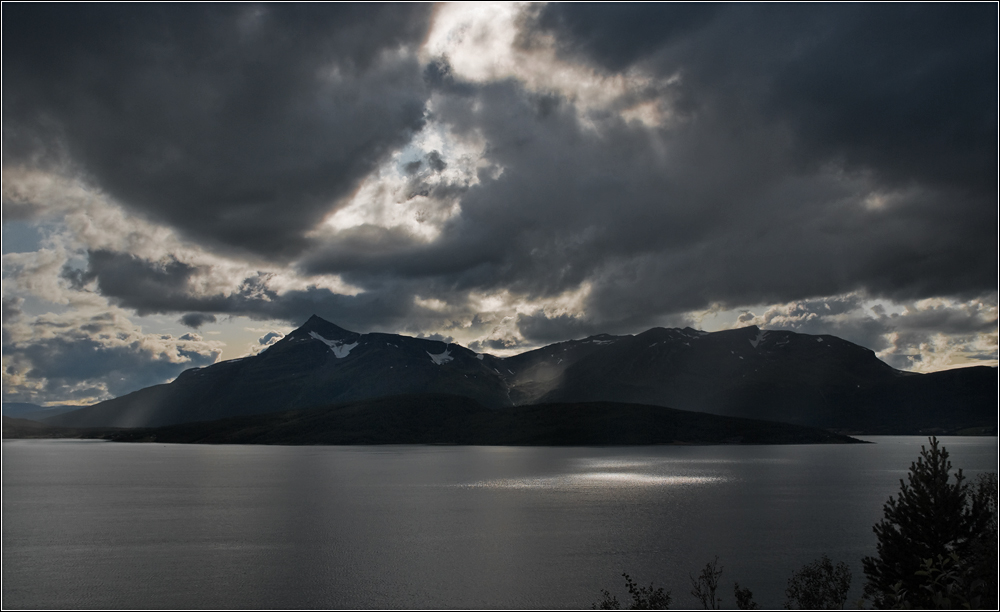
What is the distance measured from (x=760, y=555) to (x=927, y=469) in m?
37.3

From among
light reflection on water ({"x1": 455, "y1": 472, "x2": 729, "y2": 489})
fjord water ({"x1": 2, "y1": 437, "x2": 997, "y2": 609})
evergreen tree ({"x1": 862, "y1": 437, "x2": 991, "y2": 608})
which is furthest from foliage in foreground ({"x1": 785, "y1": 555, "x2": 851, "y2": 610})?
light reflection on water ({"x1": 455, "y1": 472, "x2": 729, "y2": 489})

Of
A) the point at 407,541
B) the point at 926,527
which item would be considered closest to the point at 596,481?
the point at 407,541

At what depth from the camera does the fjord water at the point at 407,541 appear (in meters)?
62.0

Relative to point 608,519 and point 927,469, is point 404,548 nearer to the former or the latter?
point 608,519

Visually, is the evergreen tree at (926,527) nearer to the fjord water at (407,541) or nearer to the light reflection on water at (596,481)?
the fjord water at (407,541)

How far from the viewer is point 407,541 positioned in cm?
8638

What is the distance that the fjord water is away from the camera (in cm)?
6200

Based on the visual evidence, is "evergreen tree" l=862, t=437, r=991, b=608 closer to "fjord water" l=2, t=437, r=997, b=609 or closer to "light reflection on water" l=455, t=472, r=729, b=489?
"fjord water" l=2, t=437, r=997, b=609

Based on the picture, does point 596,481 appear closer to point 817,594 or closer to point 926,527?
point 817,594

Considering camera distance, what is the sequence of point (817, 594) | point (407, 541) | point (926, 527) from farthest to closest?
point (407, 541), point (817, 594), point (926, 527)

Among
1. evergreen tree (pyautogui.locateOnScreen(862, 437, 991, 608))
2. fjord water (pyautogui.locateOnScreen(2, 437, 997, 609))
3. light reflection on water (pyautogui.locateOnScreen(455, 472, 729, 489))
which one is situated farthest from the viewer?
light reflection on water (pyautogui.locateOnScreen(455, 472, 729, 489))

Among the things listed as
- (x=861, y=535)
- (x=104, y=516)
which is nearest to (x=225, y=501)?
(x=104, y=516)

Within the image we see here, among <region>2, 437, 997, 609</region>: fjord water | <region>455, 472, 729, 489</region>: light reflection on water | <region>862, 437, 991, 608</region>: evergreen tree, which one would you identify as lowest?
<region>455, 472, 729, 489</region>: light reflection on water

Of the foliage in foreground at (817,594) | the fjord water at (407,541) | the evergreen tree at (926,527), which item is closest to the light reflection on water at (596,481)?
the fjord water at (407,541)
